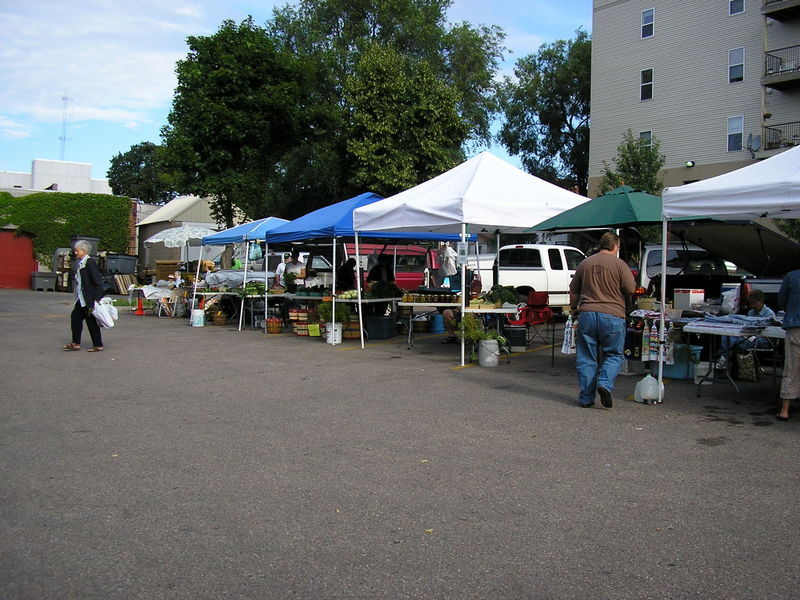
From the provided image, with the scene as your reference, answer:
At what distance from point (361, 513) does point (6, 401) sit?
545 cm

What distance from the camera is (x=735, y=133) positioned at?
27281 millimetres

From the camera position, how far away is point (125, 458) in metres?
5.53

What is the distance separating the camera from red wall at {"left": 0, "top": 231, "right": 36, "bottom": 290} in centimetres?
3750

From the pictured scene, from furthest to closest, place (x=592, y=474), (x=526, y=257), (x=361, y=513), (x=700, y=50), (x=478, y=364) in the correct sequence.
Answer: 1. (x=700, y=50)
2. (x=526, y=257)
3. (x=478, y=364)
4. (x=592, y=474)
5. (x=361, y=513)

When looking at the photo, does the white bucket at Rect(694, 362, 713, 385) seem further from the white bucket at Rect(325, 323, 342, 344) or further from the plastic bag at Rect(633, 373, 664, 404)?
the white bucket at Rect(325, 323, 342, 344)

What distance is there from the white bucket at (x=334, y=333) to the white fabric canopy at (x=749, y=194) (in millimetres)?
7183

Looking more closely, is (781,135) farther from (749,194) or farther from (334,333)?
(749,194)

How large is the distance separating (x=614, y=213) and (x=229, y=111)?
1852 cm

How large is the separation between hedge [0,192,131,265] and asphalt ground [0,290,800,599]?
107ft

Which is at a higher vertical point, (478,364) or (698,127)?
(698,127)

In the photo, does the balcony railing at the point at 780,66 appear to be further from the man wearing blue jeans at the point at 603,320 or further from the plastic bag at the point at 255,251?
the man wearing blue jeans at the point at 603,320

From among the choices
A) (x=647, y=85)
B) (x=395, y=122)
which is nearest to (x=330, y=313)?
(x=395, y=122)

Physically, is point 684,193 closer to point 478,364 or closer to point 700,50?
point 478,364

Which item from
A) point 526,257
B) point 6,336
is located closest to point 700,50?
point 526,257
